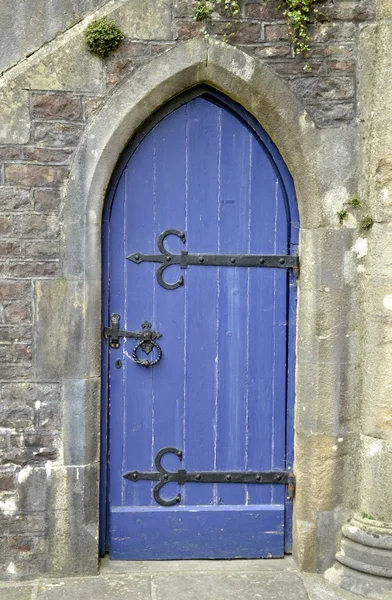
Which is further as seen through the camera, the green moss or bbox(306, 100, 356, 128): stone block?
the green moss

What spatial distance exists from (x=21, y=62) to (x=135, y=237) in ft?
3.47

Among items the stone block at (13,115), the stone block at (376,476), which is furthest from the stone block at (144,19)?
the stone block at (376,476)

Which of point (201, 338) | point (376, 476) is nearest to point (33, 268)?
point (201, 338)

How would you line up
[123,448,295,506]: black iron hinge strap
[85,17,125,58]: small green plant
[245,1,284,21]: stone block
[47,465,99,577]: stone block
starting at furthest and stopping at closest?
[123,448,295,506]: black iron hinge strap → [47,465,99,577]: stone block → [245,1,284,21]: stone block → [85,17,125,58]: small green plant

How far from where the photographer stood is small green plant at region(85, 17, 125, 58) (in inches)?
159

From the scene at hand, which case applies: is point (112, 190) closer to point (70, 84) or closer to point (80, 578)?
point (70, 84)

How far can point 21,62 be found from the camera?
4070mm

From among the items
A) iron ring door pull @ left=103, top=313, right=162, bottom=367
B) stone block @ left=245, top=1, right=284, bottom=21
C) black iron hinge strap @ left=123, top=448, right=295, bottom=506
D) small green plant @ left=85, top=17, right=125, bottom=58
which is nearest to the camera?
small green plant @ left=85, top=17, right=125, bottom=58

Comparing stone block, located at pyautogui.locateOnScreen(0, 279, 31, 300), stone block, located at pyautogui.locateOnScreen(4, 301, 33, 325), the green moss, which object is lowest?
the green moss

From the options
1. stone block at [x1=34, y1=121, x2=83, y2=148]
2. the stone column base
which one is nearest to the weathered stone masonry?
stone block at [x1=34, y1=121, x2=83, y2=148]

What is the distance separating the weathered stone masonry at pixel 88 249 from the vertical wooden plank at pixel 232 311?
0.73ft

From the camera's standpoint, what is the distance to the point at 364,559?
4.23 meters

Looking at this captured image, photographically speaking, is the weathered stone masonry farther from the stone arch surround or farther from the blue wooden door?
the blue wooden door

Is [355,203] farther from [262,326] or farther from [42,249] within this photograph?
[42,249]
